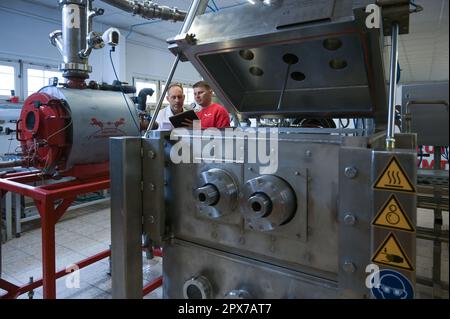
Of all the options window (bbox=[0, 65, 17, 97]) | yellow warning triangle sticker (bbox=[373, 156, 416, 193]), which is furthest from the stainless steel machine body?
window (bbox=[0, 65, 17, 97])

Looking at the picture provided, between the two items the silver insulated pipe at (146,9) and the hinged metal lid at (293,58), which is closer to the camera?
the hinged metal lid at (293,58)

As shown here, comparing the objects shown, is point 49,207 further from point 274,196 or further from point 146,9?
point 146,9

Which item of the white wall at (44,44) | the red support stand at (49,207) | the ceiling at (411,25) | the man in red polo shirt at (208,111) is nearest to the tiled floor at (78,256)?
the red support stand at (49,207)

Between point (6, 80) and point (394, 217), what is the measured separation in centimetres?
501

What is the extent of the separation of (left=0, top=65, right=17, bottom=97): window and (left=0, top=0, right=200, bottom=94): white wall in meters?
0.14

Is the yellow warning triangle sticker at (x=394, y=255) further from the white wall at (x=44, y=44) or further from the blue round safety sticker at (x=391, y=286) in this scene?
the white wall at (x=44, y=44)

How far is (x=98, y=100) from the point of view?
6.25ft

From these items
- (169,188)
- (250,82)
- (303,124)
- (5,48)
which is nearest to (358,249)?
(169,188)

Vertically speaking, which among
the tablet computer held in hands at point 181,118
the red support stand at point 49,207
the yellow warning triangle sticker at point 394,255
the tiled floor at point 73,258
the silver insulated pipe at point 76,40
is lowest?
the tiled floor at point 73,258

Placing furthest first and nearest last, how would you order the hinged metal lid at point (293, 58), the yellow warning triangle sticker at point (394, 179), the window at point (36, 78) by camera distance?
the window at point (36, 78)
the hinged metal lid at point (293, 58)
the yellow warning triangle sticker at point (394, 179)

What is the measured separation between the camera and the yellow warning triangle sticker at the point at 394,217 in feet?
1.43

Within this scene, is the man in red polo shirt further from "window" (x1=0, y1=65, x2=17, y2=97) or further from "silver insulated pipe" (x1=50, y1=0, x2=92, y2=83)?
"window" (x1=0, y1=65, x2=17, y2=97)

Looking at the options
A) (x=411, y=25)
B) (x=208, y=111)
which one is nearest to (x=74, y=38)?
(x=208, y=111)

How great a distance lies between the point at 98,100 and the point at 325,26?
159 cm
